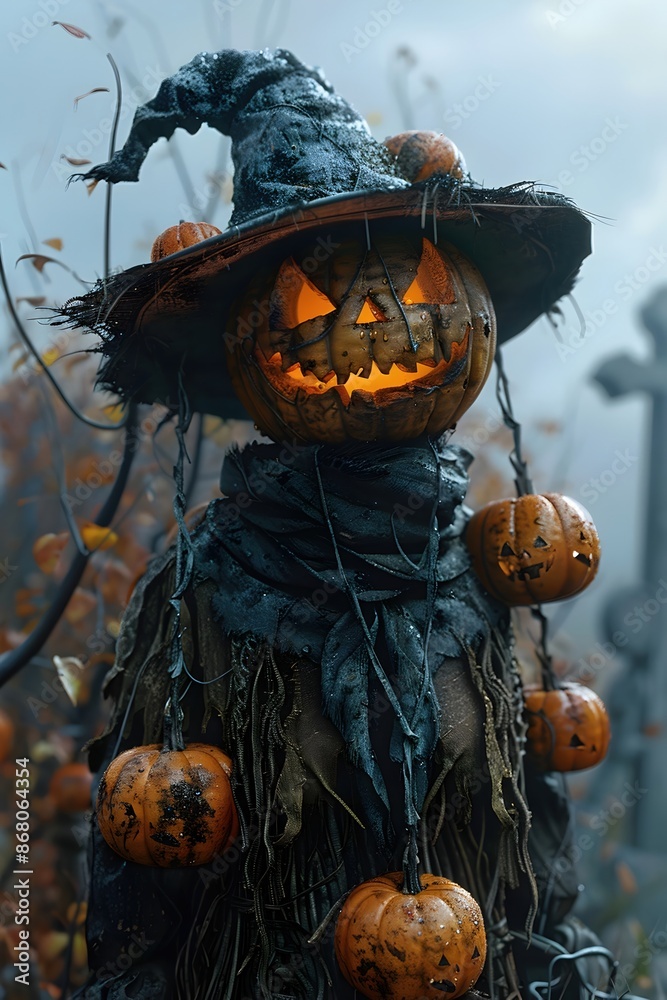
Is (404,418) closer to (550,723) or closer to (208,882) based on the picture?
(550,723)

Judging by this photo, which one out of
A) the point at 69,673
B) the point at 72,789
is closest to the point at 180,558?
the point at 69,673

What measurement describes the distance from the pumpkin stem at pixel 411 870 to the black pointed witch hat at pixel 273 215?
1059mm

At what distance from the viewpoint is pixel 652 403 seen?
420 centimetres

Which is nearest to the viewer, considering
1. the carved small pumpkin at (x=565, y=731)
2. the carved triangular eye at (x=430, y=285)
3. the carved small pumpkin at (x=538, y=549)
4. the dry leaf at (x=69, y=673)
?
the carved triangular eye at (x=430, y=285)

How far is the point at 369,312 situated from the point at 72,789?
1779 millimetres

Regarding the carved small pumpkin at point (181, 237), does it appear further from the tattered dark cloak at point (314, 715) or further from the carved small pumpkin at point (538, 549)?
the carved small pumpkin at point (538, 549)

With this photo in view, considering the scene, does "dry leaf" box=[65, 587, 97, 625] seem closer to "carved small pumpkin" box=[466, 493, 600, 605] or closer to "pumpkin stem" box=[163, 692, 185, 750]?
"pumpkin stem" box=[163, 692, 185, 750]

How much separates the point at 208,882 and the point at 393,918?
0.54 m

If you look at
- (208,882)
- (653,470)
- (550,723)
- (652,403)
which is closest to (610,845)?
(653,470)

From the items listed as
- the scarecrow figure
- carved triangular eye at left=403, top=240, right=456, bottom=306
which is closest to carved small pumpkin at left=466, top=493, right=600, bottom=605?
the scarecrow figure

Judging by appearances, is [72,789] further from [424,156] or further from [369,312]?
[424,156]

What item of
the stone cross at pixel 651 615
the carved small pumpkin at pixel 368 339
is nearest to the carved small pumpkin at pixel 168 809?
the carved small pumpkin at pixel 368 339

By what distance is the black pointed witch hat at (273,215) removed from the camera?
1457mm

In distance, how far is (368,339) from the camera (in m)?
1.50
